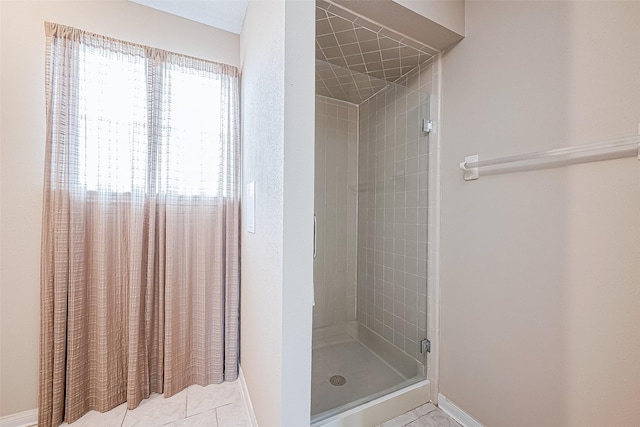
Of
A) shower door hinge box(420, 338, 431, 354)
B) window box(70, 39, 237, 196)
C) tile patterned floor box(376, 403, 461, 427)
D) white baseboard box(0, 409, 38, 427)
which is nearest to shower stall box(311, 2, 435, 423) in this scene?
shower door hinge box(420, 338, 431, 354)

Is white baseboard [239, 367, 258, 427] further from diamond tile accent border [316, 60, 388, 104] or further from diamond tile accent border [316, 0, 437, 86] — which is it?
diamond tile accent border [316, 0, 437, 86]

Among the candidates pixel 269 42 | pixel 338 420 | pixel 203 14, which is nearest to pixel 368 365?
pixel 338 420

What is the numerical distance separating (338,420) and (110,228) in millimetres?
1694

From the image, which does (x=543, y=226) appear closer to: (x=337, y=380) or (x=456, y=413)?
(x=456, y=413)

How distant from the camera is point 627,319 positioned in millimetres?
861

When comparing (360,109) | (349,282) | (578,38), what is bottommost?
(349,282)

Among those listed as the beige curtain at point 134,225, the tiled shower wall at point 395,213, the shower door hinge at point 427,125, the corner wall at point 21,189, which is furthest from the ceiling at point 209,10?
the shower door hinge at point 427,125

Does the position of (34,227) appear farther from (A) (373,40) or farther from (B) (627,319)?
(B) (627,319)

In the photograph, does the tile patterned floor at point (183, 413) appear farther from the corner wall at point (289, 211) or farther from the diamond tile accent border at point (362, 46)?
the diamond tile accent border at point (362, 46)

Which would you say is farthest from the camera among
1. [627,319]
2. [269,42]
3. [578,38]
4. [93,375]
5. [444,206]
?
[444,206]

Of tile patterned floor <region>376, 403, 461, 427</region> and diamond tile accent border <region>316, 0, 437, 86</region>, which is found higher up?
diamond tile accent border <region>316, 0, 437, 86</region>

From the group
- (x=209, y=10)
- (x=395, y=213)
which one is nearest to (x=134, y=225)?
(x=209, y=10)

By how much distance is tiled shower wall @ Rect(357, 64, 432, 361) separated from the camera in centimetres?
171

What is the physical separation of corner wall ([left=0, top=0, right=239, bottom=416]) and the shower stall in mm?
1554
